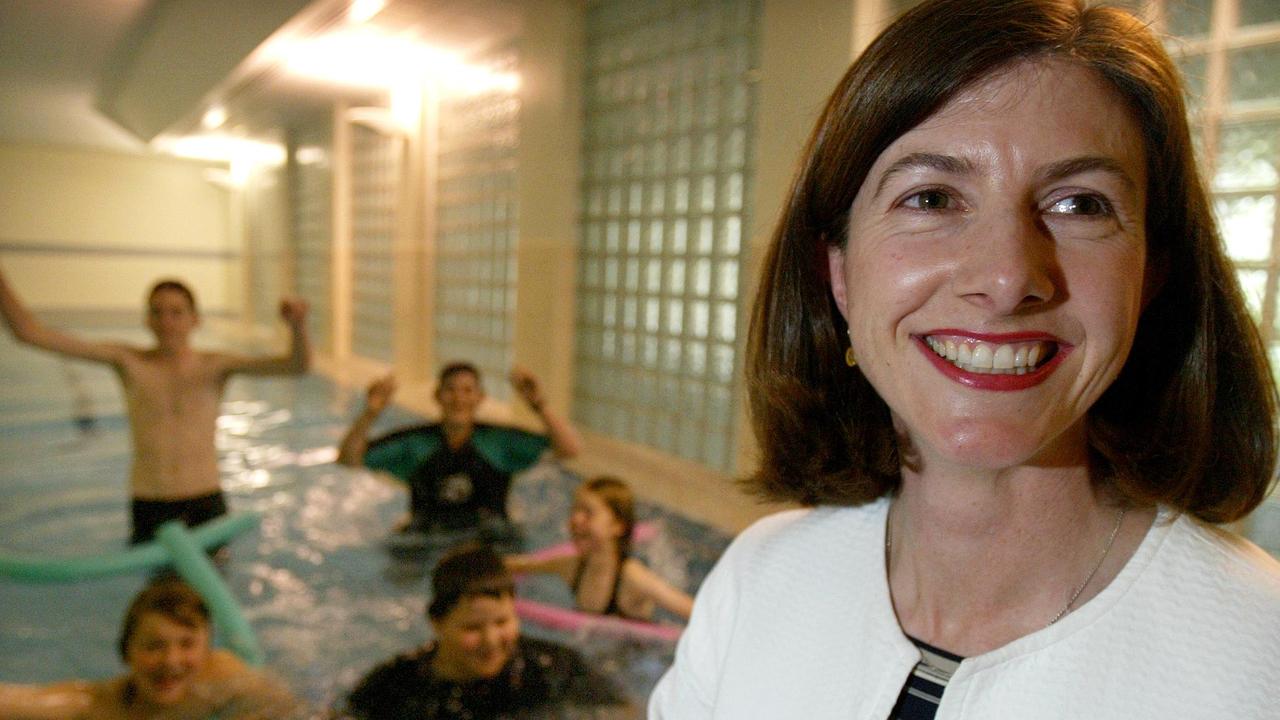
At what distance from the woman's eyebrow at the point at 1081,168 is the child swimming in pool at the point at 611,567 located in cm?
218

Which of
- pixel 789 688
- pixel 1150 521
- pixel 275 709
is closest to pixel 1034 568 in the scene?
pixel 1150 521

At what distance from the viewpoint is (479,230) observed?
13.6 feet

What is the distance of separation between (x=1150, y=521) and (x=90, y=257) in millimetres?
3598

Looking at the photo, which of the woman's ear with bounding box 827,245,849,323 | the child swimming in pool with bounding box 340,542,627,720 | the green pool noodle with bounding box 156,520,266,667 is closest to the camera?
the woman's ear with bounding box 827,245,849,323

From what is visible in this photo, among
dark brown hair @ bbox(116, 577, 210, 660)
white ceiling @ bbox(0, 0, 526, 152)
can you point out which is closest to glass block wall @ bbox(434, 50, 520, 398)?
white ceiling @ bbox(0, 0, 526, 152)

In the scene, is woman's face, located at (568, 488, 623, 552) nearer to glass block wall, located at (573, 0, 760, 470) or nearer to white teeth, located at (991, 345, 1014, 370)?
glass block wall, located at (573, 0, 760, 470)

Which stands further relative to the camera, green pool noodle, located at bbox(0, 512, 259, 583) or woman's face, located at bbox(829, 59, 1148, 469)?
green pool noodle, located at bbox(0, 512, 259, 583)

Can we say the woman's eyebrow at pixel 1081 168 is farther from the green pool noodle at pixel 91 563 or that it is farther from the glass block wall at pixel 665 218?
the green pool noodle at pixel 91 563

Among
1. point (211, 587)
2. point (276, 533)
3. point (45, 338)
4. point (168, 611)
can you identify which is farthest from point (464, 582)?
point (45, 338)

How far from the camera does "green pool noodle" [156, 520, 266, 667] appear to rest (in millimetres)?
2441

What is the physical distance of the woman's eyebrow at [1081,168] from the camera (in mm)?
583

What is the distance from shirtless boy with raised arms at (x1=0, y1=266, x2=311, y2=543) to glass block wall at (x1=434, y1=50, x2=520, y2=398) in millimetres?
1357

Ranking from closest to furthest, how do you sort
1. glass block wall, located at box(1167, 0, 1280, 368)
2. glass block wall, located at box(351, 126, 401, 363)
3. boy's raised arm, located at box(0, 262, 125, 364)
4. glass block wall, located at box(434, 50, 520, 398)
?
glass block wall, located at box(1167, 0, 1280, 368) → boy's raised arm, located at box(0, 262, 125, 364) → glass block wall, located at box(434, 50, 520, 398) → glass block wall, located at box(351, 126, 401, 363)

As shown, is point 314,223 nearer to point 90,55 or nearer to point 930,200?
point 90,55
